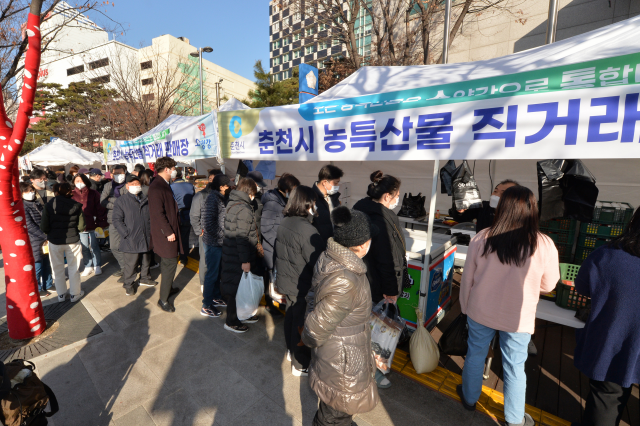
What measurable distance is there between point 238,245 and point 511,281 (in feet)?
8.66

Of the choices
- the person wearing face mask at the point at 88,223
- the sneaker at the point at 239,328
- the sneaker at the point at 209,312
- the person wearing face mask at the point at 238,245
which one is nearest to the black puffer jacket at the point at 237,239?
the person wearing face mask at the point at 238,245

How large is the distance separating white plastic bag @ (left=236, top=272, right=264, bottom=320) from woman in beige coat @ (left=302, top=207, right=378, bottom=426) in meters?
1.73

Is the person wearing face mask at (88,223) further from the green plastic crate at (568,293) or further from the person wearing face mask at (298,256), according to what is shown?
the green plastic crate at (568,293)

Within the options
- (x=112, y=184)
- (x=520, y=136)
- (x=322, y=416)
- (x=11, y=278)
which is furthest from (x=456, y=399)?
(x=112, y=184)

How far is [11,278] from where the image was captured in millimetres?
3479

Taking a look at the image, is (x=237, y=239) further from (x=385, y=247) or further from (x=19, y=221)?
(x=19, y=221)

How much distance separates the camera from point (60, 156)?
1138 cm

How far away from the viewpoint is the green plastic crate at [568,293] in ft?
9.80

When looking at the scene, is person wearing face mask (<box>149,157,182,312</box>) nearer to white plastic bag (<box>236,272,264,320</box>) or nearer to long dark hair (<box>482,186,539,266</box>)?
white plastic bag (<box>236,272,264,320</box>)

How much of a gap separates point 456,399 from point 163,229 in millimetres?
3915

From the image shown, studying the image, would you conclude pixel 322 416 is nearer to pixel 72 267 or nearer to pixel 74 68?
pixel 72 267

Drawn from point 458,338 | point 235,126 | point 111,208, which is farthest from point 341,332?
point 111,208

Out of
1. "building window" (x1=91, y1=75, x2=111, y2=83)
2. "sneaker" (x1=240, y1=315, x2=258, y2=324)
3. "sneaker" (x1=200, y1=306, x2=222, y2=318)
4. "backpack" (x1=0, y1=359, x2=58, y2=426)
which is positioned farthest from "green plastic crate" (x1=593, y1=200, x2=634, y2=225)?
"building window" (x1=91, y1=75, x2=111, y2=83)

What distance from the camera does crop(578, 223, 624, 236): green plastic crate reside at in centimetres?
305
